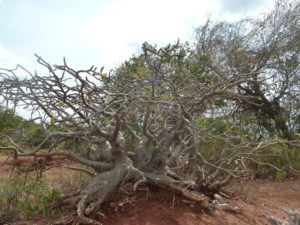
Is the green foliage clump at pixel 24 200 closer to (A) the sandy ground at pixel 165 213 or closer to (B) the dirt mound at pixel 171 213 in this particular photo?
(A) the sandy ground at pixel 165 213

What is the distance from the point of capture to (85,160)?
429cm

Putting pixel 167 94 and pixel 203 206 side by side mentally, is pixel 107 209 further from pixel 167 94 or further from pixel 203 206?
pixel 167 94

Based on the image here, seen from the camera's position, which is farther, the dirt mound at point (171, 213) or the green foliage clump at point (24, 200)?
the green foliage clump at point (24, 200)

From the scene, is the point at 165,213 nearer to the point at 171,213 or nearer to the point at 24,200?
the point at 171,213

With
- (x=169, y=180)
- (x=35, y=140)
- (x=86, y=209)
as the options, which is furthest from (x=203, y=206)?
(x=35, y=140)

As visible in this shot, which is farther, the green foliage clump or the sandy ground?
the green foliage clump

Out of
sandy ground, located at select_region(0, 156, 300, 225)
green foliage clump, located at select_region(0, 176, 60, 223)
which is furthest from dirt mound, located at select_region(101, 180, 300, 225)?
green foliage clump, located at select_region(0, 176, 60, 223)

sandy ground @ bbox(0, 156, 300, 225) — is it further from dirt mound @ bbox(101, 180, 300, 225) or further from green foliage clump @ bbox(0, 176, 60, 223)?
green foliage clump @ bbox(0, 176, 60, 223)

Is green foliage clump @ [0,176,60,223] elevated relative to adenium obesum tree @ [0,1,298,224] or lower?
lower

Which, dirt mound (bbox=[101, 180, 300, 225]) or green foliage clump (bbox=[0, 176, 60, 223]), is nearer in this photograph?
dirt mound (bbox=[101, 180, 300, 225])

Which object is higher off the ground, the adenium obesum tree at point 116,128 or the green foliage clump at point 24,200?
the adenium obesum tree at point 116,128

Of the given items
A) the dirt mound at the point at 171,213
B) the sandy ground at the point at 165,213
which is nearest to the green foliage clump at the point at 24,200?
the sandy ground at the point at 165,213

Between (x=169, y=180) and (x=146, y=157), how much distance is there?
1.72 feet

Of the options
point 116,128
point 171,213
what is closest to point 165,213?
point 171,213
